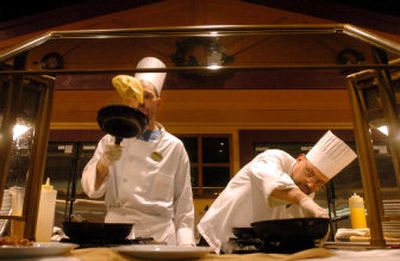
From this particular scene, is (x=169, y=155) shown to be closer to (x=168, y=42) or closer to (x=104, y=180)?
(x=104, y=180)

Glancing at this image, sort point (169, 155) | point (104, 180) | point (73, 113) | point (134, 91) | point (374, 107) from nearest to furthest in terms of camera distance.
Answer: point (374, 107) < point (134, 91) < point (104, 180) < point (169, 155) < point (73, 113)

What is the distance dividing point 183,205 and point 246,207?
0.43 m

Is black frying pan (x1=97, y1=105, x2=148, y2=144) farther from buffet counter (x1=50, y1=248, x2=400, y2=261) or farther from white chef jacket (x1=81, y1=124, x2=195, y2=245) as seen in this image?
white chef jacket (x1=81, y1=124, x2=195, y2=245)

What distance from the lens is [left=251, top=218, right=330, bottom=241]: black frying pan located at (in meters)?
Answer: 0.91

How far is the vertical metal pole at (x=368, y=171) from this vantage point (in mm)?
1130

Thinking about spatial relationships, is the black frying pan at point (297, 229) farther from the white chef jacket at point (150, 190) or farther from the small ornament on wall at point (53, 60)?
the small ornament on wall at point (53, 60)

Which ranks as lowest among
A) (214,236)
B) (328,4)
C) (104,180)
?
(214,236)

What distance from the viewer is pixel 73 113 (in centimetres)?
530

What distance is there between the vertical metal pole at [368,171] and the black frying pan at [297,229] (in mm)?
285

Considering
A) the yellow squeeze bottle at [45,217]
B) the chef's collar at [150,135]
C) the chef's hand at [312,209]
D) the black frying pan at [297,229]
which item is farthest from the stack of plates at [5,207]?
the chef's hand at [312,209]

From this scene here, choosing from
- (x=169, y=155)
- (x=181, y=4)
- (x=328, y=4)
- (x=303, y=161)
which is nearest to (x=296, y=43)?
(x=328, y=4)

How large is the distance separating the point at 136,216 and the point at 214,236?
23.3 inches

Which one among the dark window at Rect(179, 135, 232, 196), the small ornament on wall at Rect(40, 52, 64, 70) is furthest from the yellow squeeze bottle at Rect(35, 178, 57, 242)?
the dark window at Rect(179, 135, 232, 196)

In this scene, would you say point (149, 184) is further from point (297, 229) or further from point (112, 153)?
point (297, 229)
